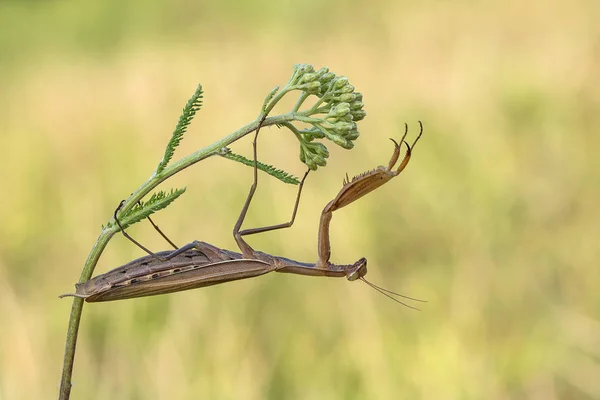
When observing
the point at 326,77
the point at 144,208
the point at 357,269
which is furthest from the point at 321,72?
the point at 357,269

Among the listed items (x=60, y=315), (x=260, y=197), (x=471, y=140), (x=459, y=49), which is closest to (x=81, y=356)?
(x=60, y=315)

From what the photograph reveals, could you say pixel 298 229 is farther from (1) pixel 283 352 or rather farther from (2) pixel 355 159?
(2) pixel 355 159

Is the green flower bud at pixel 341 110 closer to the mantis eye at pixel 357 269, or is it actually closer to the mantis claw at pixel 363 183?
the mantis claw at pixel 363 183

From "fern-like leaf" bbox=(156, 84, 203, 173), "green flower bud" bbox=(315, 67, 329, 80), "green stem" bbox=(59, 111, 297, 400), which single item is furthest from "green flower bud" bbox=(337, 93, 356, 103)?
"fern-like leaf" bbox=(156, 84, 203, 173)

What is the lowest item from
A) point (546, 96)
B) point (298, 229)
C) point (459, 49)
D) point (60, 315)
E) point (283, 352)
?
point (283, 352)

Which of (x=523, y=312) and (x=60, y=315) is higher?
(x=60, y=315)

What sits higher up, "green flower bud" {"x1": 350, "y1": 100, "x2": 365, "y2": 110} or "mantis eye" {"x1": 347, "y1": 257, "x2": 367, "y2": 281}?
"green flower bud" {"x1": 350, "y1": 100, "x2": 365, "y2": 110}

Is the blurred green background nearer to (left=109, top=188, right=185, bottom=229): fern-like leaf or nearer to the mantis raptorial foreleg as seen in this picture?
the mantis raptorial foreleg
